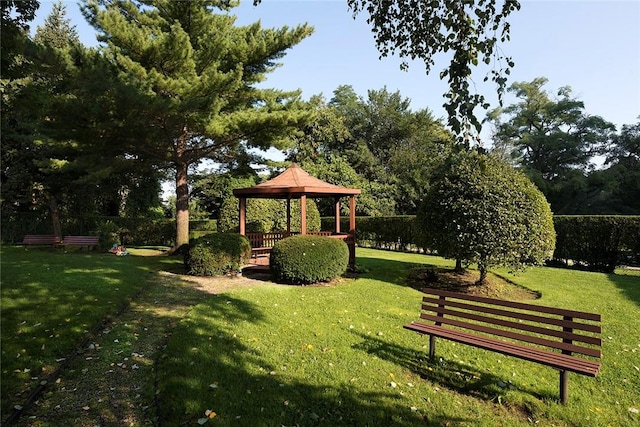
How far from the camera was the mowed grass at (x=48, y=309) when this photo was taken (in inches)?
148

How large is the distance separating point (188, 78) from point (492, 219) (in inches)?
398

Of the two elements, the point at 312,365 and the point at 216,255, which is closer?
the point at 312,365

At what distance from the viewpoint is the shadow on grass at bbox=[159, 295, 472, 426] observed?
3.05 meters

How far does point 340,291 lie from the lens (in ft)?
27.0

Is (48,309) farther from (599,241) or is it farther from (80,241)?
(599,241)

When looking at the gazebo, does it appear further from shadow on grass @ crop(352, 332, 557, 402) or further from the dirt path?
shadow on grass @ crop(352, 332, 557, 402)

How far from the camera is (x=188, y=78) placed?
38.1ft

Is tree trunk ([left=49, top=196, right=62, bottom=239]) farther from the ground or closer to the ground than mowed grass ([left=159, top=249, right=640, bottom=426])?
farther from the ground

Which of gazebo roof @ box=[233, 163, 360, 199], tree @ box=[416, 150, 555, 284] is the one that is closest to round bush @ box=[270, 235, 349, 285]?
gazebo roof @ box=[233, 163, 360, 199]

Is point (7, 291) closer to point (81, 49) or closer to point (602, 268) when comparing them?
point (81, 49)

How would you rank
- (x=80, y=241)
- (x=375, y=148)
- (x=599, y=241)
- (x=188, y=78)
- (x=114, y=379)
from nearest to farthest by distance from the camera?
(x=114, y=379) < (x=188, y=78) < (x=599, y=241) < (x=80, y=241) < (x=375, y=148)

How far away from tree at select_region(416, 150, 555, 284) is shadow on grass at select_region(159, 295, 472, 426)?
562 cm

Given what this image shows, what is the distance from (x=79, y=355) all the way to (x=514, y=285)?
384 inches

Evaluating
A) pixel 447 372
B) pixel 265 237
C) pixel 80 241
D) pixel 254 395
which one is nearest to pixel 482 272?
pixel 447 372
